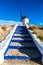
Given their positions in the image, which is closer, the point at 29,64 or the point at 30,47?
the point at 29,64

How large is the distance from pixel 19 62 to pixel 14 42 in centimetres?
253

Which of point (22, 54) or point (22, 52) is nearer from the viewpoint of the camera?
point (22, 54)

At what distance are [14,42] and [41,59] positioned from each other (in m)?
2.67

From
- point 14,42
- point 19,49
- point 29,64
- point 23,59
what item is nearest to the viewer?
point 29,64

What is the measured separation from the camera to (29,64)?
5965mm

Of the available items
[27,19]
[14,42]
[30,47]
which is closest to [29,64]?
[30,47]

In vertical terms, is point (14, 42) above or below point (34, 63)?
above

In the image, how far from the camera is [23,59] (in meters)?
6.39

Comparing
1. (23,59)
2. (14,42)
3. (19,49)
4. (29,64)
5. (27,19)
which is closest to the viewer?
(29,64)

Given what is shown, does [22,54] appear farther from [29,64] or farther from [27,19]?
[27,19]

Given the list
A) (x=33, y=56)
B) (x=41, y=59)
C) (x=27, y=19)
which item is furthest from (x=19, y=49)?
(x=27, y=19)

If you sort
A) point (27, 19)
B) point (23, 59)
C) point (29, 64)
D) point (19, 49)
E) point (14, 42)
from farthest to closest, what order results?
1. point (27, 19)
2. point (14, 42)
3. point (19, 49)
4. point (23, 59)
5. point (29, 64)

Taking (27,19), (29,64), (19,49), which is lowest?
(29,64)

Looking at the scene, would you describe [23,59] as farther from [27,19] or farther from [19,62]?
[27,19]
